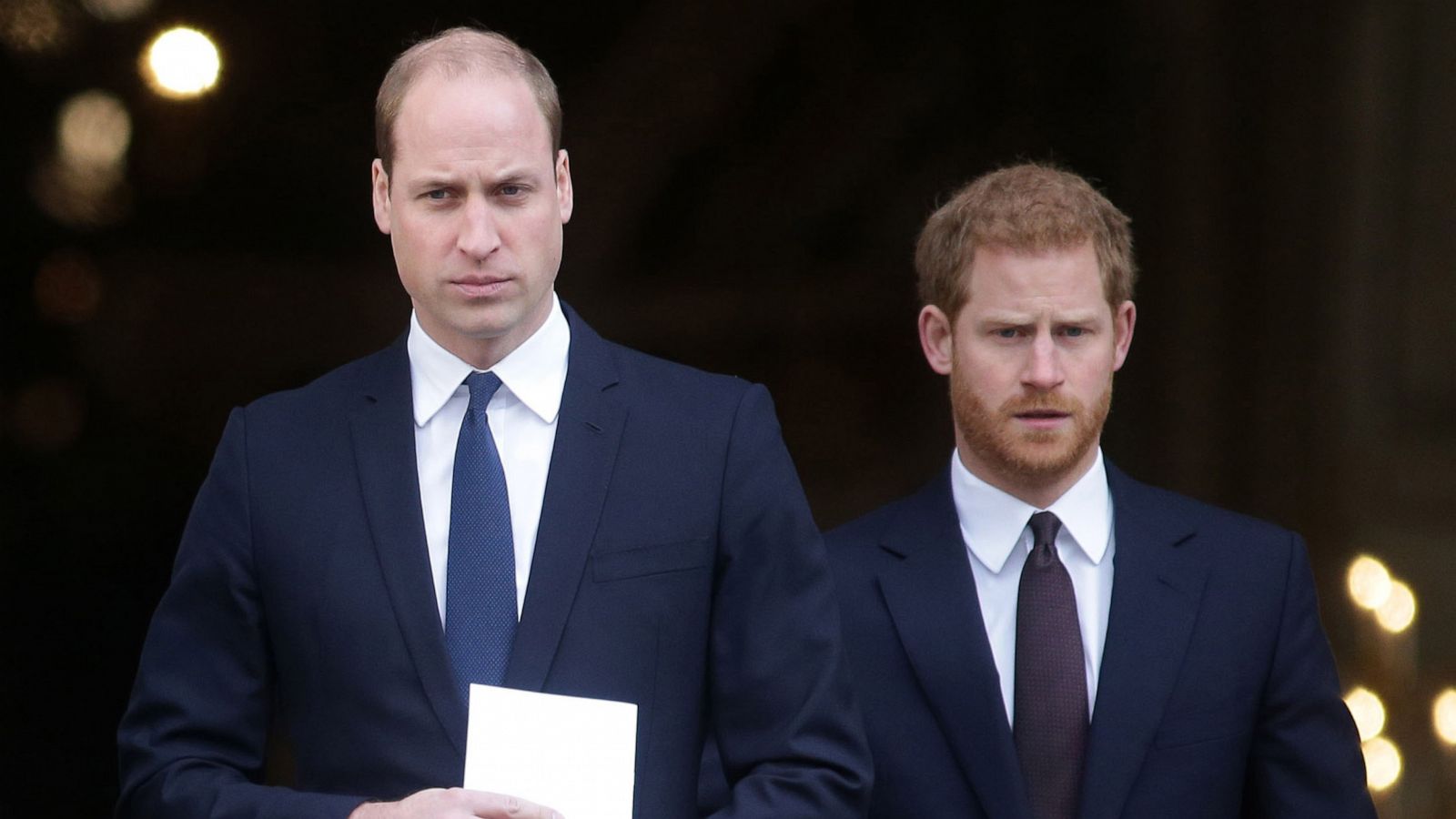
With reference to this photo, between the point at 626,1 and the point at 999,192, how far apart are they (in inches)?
68.4

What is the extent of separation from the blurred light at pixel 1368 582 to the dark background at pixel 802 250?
4 centimetres

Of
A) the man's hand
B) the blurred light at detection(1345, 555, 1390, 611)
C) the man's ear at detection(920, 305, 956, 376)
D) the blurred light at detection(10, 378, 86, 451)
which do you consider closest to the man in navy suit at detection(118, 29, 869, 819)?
the man's hand

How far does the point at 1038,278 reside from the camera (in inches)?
139

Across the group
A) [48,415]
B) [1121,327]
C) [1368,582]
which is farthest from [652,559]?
[1368,582]

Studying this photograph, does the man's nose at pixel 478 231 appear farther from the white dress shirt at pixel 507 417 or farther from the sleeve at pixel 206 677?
the sleeve at pixel 206 677

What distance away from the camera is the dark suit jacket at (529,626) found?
2908 millimetres

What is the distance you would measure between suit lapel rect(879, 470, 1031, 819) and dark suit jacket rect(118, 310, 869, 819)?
0.43m

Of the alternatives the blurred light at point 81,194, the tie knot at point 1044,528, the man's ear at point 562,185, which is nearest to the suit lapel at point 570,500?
the man's ear at point 562,185

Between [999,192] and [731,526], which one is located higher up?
[999,192]

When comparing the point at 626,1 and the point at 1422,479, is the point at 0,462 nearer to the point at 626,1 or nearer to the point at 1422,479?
the point at 626,1

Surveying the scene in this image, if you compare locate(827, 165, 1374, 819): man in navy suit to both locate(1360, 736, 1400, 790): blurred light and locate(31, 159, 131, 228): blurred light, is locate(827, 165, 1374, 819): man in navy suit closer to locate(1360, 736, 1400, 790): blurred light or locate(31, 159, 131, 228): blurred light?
locate(1360, 736, 1400, 790): blurred light

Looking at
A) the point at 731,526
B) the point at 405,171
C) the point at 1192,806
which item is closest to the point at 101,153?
the point at 405,171

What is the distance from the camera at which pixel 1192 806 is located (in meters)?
3.39

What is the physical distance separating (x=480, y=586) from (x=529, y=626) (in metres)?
0.09
